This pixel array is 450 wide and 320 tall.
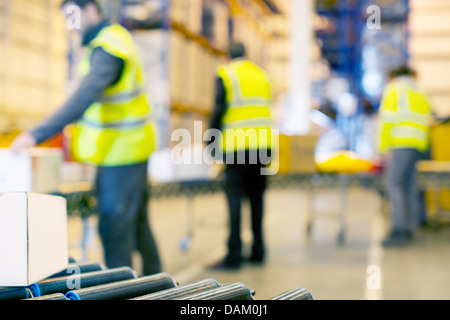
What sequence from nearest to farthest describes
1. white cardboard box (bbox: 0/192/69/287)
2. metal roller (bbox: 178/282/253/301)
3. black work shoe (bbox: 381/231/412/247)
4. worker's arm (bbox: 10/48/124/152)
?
Answer: white cardboard box (bbox: 0/192/69/287)
metal roller (bbox: 178/282/253/301)
worker's arm (bbox: 10/48/124/152)
black work shoe (bbox: 381/231/412/247)

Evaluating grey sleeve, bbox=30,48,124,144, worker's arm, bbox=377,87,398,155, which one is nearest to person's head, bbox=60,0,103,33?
grey sleeve, bbox=30,48,124,144

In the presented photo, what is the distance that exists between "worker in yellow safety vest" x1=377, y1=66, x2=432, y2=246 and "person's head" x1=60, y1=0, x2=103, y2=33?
3.27 metres

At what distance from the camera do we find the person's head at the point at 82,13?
7.13 feet

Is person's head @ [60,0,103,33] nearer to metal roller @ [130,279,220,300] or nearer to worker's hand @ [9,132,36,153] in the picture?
worker's hand @ [9,132,36,153]

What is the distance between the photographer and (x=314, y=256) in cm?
404

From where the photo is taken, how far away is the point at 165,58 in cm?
534

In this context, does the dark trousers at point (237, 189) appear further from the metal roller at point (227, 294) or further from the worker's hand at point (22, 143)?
the metal roller at point (227, 294)

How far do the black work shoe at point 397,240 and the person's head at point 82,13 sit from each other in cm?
332

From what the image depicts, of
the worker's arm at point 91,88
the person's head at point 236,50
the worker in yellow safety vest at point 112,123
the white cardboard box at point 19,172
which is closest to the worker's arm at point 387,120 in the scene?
the person's head at point 236,50

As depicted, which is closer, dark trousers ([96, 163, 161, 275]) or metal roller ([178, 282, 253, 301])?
metal roller ([178, 282, 253, 301])

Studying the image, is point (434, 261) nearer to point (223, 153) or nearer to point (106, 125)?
point (223, 153)

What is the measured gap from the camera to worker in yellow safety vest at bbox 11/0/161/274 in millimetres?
2131

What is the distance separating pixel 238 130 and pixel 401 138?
6.29 feet
